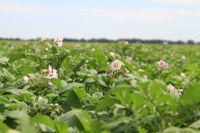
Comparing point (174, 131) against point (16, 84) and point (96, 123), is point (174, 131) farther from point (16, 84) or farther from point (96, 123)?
point (16, 84)

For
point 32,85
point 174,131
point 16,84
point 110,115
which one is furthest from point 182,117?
point 16,84

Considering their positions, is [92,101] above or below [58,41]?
below

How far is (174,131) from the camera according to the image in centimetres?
144

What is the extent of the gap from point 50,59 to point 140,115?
1560mm

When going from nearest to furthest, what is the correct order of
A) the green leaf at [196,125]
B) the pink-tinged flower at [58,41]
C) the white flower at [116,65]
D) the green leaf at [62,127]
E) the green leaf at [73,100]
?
1. the green leaf at [62,127]
2. the green leaf at [196,125]
3. the green leaf at [73,100]
4. the white flower at [116,65]
5. the pink-tinged flower at [58,41]

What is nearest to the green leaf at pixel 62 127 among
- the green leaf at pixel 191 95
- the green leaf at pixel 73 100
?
the green leaf at pixel 191 95

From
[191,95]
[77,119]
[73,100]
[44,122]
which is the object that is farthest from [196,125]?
[73,100]

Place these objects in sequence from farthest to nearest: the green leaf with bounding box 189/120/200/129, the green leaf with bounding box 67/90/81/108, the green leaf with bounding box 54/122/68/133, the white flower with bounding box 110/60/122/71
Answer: the white flower with bounding box 110/60/122/71
the green leaf with bounding box 67/90/81/108
the green leaf with bounding box 189/120/200/129
the green leaf with bounding box 54/122/68/133

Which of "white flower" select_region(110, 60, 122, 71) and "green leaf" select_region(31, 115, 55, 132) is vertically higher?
"white flower" select_region(110, 60, 122, 71)

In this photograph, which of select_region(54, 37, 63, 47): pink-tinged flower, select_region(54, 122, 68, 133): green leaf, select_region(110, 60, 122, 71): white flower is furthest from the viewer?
select_region(54, 37, 63, 47): pink-tinged flower

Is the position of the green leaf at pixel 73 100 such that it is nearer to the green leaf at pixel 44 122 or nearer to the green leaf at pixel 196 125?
the green leaf at pixel 44 122

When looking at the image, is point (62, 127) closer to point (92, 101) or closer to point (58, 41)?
point (92, 101)

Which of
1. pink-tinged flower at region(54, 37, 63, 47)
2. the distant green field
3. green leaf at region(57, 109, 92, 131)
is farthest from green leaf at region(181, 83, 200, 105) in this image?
pink-tinged flower at region(54, 37, 63, 47)

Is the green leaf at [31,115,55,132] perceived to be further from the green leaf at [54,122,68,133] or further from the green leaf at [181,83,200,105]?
the green leaf at [181,83,200,105]
